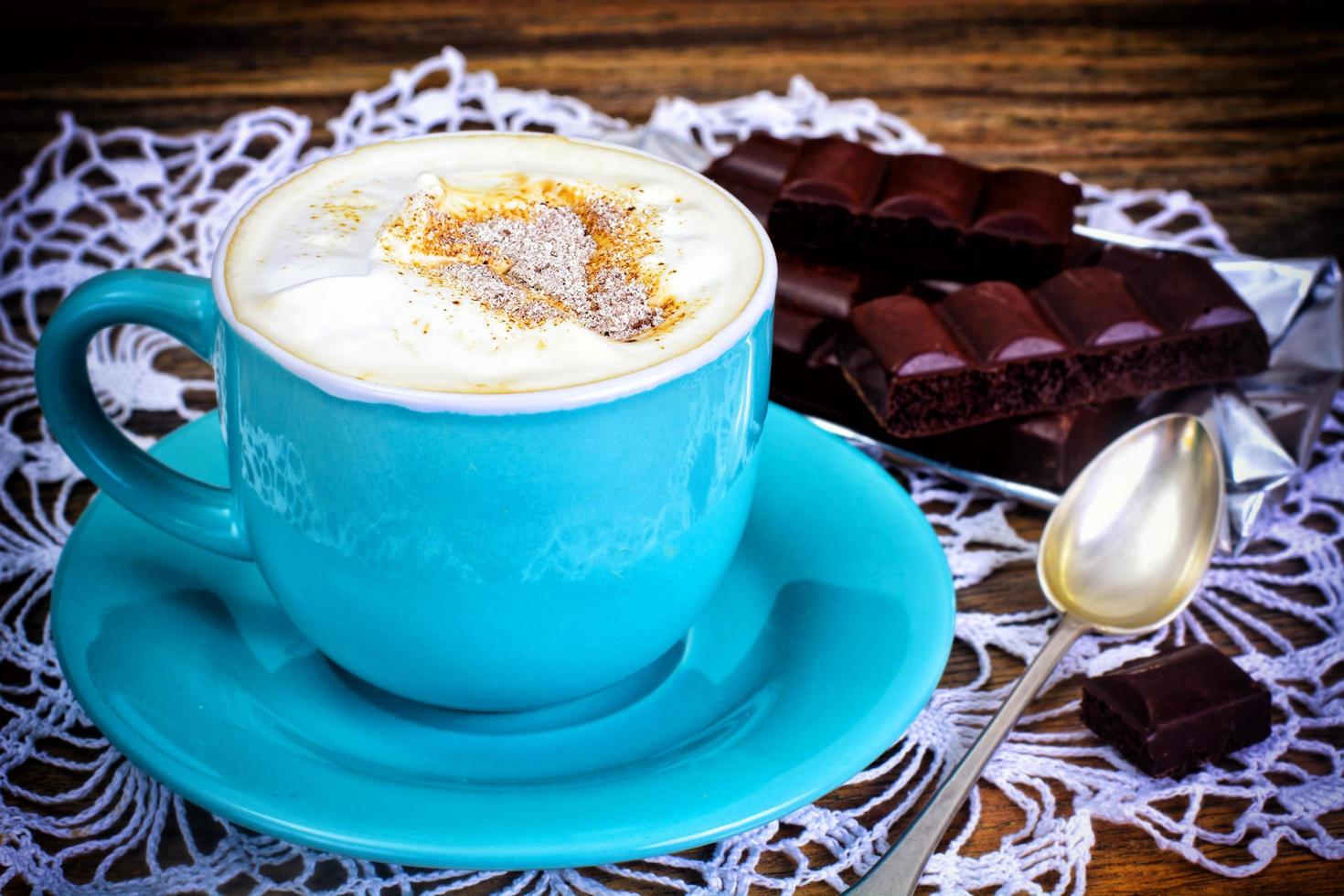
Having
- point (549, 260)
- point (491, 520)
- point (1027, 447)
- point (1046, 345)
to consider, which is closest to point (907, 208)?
point (1046, 345)

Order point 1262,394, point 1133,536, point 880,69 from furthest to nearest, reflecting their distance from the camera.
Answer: point 880,69
point 1262,394
point 1133,536

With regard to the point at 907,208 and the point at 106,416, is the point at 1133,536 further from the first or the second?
the point at 106,416

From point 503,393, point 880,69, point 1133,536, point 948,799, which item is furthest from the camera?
point 880,69

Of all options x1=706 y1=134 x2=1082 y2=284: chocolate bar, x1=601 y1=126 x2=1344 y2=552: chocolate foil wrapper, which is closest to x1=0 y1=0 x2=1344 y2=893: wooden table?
x1=601 y1=126 x2=1344 y2=552: chocolate foil wrapper

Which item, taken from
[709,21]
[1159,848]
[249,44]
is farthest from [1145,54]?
[1159,848]

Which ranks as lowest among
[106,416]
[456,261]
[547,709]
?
[547,709]

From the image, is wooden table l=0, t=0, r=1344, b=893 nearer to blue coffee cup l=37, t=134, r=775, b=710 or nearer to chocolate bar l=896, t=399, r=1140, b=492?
chocolate bar l=896, t=399, r=1140, b=492
